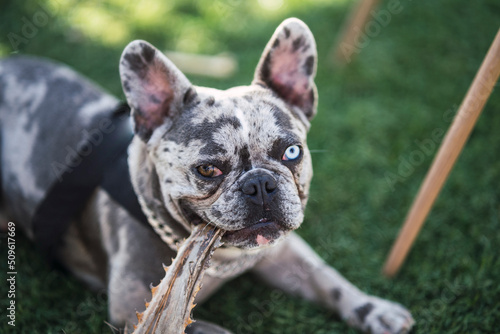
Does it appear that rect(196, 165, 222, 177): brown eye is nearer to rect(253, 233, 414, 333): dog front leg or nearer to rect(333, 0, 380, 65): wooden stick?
rect(253, 233, 414, 333): dog front leg

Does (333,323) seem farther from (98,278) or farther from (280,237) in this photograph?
(98,278)

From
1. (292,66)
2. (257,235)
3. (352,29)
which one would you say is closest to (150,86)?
(292,66)

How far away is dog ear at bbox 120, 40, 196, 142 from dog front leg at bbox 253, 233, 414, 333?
1234 millimetres

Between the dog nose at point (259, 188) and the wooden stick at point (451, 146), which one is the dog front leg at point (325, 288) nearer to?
the wooden stick at point (451, 146)

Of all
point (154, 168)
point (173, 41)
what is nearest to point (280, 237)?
point (154, 168)

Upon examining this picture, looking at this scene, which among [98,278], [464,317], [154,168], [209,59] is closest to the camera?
[154,168]

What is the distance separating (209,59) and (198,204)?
3.26 metres

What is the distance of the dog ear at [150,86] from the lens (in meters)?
2.41

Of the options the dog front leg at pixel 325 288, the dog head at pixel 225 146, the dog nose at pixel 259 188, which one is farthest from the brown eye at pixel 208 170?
the dog front leg at pixel 325 288

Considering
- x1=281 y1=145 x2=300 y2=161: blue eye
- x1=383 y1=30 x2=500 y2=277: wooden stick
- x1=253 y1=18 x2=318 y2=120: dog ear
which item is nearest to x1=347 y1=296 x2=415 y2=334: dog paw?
x1=383 y1=30 x2=500 y2=277: wooden stick

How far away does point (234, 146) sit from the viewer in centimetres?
232

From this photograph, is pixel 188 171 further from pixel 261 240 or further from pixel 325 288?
pixel 325 288

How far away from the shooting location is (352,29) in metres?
4.81

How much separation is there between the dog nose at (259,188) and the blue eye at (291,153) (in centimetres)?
23
